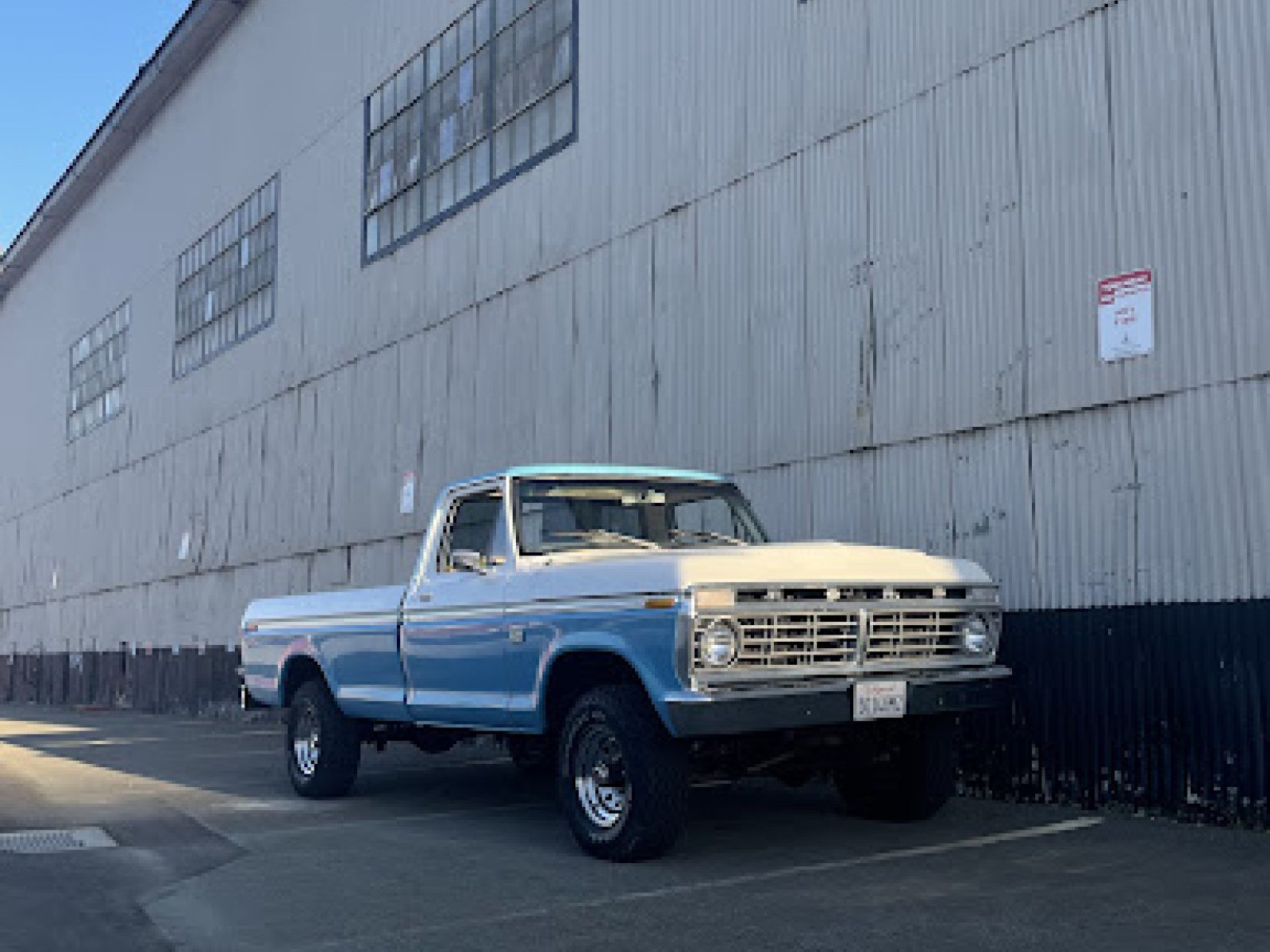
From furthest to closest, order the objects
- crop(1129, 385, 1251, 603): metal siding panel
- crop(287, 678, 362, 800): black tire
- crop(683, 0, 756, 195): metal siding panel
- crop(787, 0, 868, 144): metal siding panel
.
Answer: crop(683, 0, 756, 195): metal siding panel → crop(787, 0, 868, 144): metal siding panel → crop(287, 678, 362, 800): black tire → crop(1129, 385, 1251, 603): metal siding panel

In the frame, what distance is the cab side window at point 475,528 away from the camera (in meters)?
7.34

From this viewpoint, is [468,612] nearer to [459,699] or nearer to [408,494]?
[459,699]

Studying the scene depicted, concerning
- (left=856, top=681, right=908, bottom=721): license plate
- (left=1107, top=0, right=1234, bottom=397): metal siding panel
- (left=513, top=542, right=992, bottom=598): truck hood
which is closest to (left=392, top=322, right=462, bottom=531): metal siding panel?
(left=513, top=542, right=992, bottom=598): truck hood

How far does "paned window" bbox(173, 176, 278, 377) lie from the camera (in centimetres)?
2198

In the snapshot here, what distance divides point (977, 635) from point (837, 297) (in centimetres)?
395

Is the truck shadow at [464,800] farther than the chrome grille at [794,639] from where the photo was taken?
Yes

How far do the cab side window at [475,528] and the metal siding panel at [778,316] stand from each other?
11.4ft

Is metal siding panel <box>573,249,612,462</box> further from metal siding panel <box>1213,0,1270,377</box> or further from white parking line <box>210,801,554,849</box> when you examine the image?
metal siding panel <box>1213,0,1270,377</box>

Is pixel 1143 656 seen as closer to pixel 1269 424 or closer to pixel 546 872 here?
pixel 1269 424

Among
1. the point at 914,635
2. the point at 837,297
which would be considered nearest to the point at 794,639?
the point at 914,635

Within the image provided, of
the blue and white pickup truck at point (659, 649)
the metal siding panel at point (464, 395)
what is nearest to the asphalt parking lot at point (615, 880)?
the blue and white pickup truck at point (659, 649)

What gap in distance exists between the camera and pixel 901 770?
704 centimetres

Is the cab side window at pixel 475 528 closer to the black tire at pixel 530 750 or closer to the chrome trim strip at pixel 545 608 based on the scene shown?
the chrome trim strip at pixel 545 608

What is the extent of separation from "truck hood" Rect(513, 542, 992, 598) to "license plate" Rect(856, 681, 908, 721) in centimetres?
52
